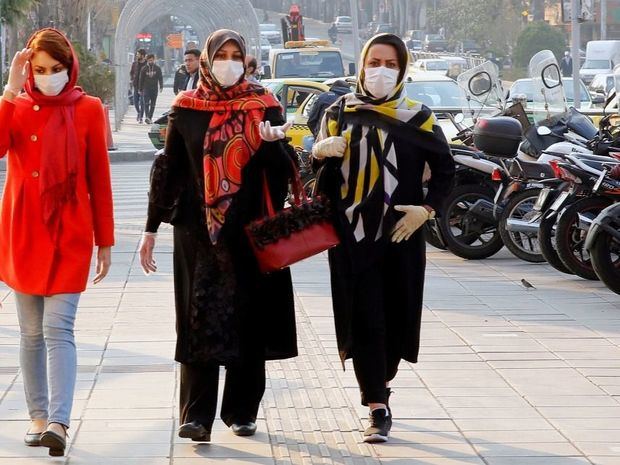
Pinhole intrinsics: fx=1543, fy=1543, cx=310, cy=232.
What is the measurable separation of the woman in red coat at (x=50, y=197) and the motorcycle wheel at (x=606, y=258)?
5174 millimetres

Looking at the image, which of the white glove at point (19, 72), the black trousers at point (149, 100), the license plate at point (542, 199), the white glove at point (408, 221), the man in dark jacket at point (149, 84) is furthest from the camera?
the black trousers at point (149, 100)

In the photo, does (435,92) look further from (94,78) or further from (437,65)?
(437,65)

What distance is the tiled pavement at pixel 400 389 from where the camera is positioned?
6117mm

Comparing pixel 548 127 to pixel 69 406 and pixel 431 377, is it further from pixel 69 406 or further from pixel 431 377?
pixel 69 406

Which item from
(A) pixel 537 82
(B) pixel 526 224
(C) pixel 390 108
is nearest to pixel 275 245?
(C) pixel 390 108

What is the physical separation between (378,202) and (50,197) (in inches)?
52.7

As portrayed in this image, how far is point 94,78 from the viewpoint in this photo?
34688 millimetres

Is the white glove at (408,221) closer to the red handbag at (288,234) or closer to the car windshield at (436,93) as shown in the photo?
the red handbag at (288,234)

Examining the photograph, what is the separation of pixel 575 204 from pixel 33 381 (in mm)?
6068

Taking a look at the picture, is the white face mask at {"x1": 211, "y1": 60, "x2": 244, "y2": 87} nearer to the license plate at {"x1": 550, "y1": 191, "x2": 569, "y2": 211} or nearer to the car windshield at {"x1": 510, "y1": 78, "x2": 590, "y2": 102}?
the license plate at {"x1": 550, "y1": 191, "x2": 569, "y2": 211}

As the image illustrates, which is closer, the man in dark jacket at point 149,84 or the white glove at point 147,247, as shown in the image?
the white glove at point 147,247

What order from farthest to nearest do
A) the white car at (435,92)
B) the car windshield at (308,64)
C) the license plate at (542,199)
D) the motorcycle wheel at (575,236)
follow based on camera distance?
the car windshield at (308,64) → the white car at (435,92) → the license plate at (542,199) → the motorcycle wheel at (575,236)

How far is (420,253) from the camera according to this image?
21.1ft

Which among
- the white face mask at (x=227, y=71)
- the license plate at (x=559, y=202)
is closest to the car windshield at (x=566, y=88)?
the license plate at (x=559, y=202)
